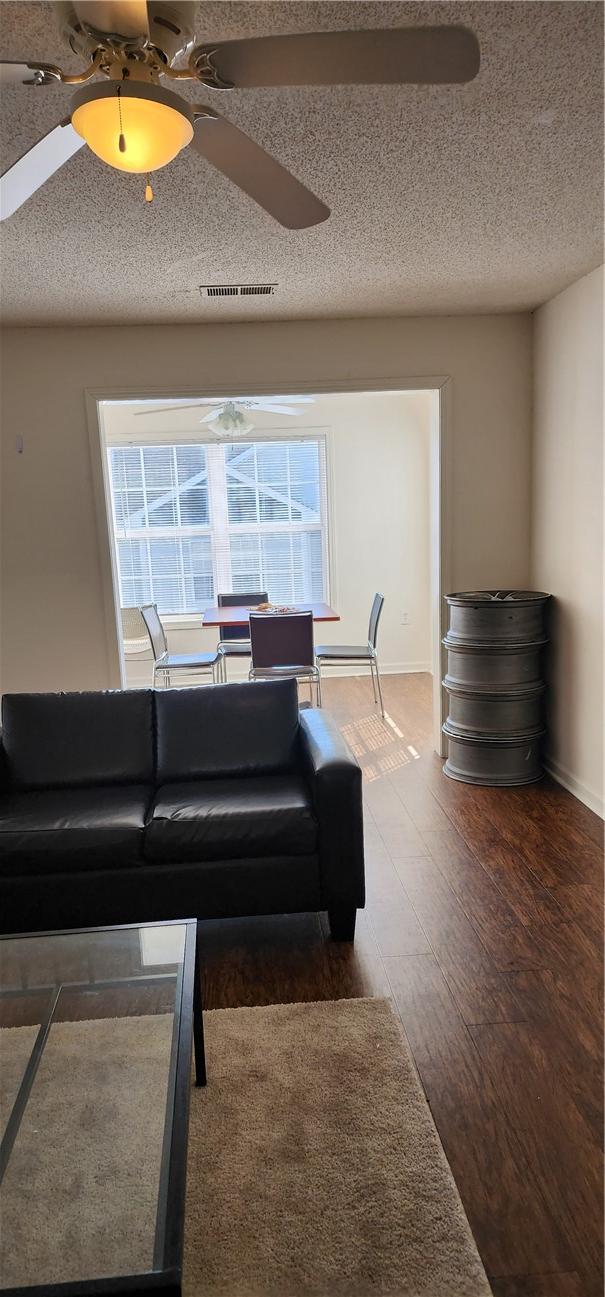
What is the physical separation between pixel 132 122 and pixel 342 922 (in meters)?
2.31

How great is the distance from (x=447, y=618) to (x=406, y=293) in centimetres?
179

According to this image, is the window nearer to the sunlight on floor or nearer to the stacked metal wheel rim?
the sunlight on floor

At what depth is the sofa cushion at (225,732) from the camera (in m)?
3.09

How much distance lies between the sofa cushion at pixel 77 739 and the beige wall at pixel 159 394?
137cm

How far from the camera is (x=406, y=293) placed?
3893 millimetres

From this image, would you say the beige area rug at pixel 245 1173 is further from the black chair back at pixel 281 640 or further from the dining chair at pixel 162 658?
the dining chair at pixel 162 658

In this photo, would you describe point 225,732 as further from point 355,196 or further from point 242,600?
point 242,600

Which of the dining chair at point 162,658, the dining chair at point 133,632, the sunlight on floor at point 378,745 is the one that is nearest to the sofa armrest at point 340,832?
the sunlight on floor at point 378,745

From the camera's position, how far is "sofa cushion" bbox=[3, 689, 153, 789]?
3.07 m

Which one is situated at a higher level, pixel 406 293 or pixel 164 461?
pixel 406 293

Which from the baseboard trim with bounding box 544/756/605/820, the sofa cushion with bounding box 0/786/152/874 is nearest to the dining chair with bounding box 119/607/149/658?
the baseboard trim with bounding box 544/756/605/820

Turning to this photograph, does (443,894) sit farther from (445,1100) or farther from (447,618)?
(447,618)

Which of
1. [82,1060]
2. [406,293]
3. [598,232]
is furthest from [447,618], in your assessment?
[82,1060]

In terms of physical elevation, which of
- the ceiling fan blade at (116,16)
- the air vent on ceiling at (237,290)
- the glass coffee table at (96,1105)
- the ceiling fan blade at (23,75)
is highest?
the air vent on ceiling at (237,290)
